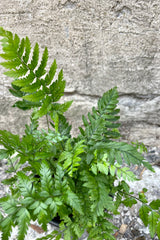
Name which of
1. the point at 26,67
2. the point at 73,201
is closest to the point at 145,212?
the point at 73,201

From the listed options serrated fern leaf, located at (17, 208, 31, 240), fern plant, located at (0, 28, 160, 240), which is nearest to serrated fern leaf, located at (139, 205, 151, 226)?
fern plant, located at (0, 28, 160, 240)

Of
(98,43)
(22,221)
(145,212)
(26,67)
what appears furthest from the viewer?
(98,43)

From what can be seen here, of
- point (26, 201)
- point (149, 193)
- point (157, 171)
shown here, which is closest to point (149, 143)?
point (157, 171)

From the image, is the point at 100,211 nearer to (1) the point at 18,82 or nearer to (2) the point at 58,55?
(1) the point at 18,82

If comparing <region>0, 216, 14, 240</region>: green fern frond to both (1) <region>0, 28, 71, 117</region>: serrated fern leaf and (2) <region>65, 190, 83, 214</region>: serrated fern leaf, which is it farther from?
(1) <region>0, 28, 71, 117</region>: serrated fern leaf

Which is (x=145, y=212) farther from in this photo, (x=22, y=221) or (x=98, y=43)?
(x=98, y=43)

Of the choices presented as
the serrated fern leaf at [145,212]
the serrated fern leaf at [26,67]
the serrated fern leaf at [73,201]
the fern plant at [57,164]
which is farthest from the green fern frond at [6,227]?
the serrated fern leaf at [145,212]

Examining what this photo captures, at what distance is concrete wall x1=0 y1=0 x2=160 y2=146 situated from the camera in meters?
1.15

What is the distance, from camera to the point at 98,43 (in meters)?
1.25

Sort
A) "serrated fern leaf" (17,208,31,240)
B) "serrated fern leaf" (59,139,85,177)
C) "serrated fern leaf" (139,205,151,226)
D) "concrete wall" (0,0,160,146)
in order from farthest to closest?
"concrete wall" (0,0,160,146), "serrated fern leaf" (139,205,151,226), "serrated fern leaf" (59,139,85,177), "serrated fern leaf" (17,208,31,240)

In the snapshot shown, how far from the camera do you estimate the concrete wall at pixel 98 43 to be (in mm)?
1146

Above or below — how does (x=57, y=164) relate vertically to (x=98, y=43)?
below

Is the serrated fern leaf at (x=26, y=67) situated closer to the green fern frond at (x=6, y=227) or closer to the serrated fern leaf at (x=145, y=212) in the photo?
the green fern frond at (x=6, y=227)

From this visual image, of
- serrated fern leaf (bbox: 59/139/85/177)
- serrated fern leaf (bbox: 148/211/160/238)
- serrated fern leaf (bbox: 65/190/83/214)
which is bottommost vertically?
serrated fern leaf (bbox: 148/211/160/238)
